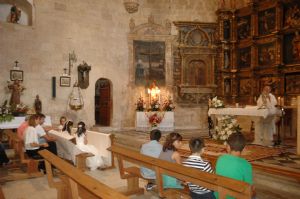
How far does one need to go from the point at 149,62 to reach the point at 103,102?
306cm

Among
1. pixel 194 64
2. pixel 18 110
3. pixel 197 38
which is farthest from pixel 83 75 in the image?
pixel 197 38

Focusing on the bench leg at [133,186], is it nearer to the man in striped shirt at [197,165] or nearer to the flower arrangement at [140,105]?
the man in striped shirt at [197,165]

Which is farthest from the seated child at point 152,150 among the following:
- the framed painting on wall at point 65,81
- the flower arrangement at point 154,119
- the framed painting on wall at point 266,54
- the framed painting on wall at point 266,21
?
the framed painting on wall at point 266,21

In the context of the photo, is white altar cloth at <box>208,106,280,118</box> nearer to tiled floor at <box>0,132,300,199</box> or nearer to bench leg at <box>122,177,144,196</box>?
tiled floor at <box>0,132,300,199</box>

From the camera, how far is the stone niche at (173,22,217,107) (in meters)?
15.6

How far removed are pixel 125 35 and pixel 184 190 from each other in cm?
1180

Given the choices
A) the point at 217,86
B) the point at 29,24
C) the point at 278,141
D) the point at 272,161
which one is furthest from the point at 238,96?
the point at 29,24

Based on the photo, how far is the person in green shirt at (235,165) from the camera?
3107mm

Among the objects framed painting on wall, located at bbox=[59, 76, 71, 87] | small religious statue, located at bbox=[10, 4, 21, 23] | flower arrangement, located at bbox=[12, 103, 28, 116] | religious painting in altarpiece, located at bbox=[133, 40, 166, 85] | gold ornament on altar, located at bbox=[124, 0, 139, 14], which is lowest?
flower arrangement, located at bbox=[12, 103, 28, 116]

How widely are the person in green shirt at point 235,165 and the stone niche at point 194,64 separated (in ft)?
40.2

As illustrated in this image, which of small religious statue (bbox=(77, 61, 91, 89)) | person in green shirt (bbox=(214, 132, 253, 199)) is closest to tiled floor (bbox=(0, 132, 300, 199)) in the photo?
person in green shirt (bbox=(214, 132, 253, 199))

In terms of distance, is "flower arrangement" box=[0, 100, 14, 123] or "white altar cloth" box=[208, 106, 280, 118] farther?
"flower arrangement" box=[0, 100, 14, 123]

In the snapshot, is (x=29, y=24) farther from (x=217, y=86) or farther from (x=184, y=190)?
(x=184, y=190)

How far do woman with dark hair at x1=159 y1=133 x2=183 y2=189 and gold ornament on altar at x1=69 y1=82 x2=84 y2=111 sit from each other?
9.84m
